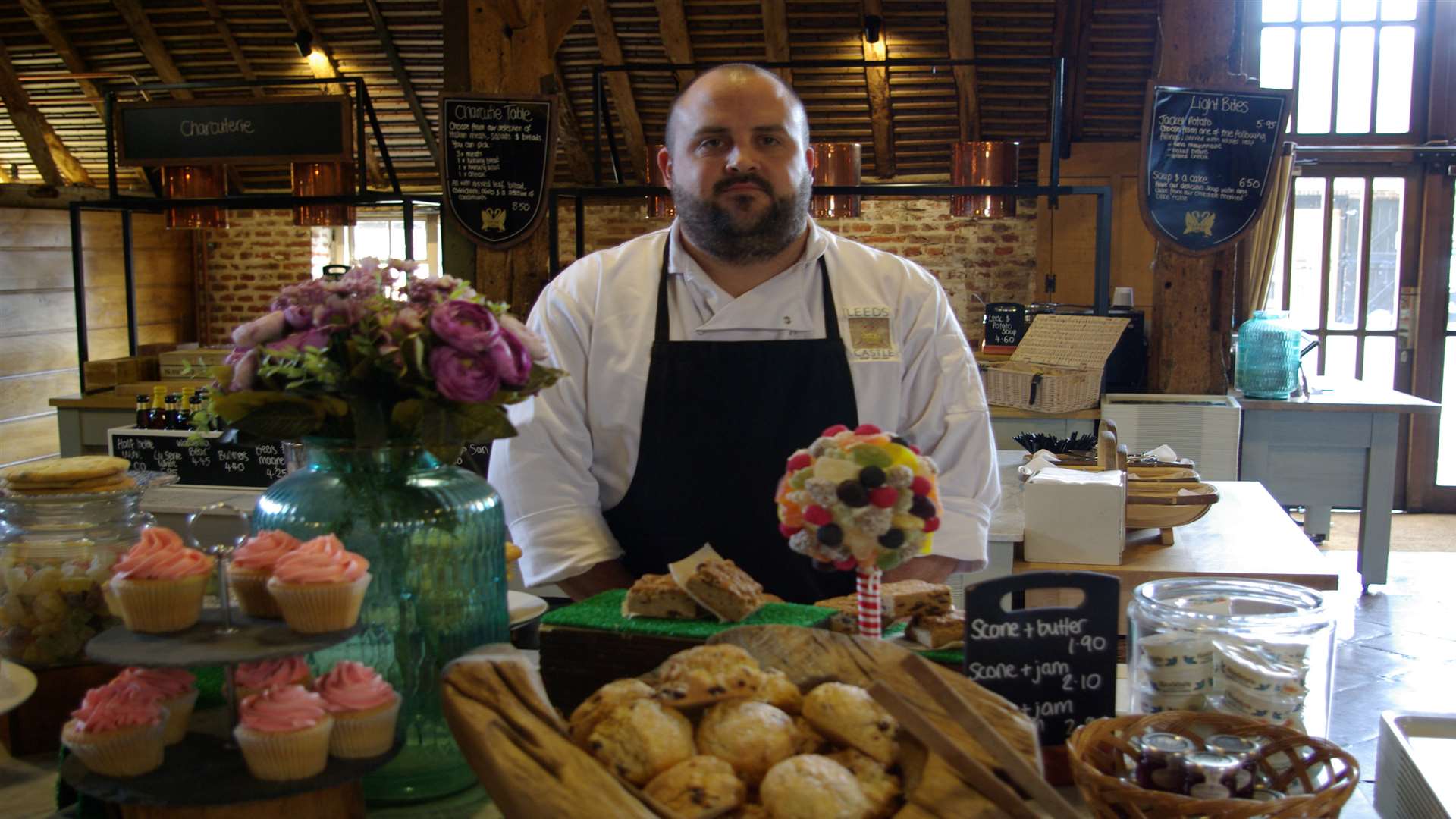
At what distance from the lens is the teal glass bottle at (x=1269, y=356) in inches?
216

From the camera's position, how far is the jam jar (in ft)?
4.66

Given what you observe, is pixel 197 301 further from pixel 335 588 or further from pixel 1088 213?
pixel 335 588

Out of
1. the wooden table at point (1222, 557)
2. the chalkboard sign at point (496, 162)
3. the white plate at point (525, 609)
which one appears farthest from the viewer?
the chalkboard sign at point (496, 162)

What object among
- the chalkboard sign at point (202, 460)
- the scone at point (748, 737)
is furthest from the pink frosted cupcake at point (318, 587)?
the chalkboard sign at point (202, 460)

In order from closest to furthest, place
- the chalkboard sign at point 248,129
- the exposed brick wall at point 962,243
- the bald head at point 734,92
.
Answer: the bald head at point 734,92, the chalkboard sign at point 248,129, the exposed brick wall at point 962,243

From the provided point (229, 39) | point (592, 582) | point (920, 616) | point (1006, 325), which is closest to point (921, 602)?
point (920, 616)

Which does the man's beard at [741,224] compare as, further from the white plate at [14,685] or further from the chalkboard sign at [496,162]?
the chalkboard sign at [496,162]

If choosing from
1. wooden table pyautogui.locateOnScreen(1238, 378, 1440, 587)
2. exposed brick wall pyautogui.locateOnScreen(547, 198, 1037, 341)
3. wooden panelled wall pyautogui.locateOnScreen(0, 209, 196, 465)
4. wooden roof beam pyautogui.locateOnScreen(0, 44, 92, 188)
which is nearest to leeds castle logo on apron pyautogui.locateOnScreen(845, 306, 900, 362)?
wooden table pyautogui.locateOnScreen(1238, 378, 1440, 587)

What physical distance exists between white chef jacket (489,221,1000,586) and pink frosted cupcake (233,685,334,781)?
3.88 feet

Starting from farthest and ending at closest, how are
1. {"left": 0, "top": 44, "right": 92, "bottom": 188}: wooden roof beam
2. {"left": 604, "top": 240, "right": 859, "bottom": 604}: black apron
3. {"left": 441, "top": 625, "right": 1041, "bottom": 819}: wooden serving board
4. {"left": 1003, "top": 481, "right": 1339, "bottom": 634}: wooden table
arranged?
{"left": 0, "top": 44, "right": 92, "bottom": 188}: wooden roof beam < {"left": 1003, "top": 481, "right": 1339, "bottom": 634}: wooden table < {"left": 604, "top": 240, "right": 859, "bottom": 604}: black apron < {"left": 441, "top": 625, "right": 1041, "bottom": 819}: wooden serving board

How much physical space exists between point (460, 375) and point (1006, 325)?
182 inches

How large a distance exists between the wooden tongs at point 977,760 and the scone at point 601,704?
0.76 ft

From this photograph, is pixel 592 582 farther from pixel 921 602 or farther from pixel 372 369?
pixel 372 369

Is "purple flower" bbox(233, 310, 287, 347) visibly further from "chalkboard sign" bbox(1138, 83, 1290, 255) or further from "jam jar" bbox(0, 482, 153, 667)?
"chalkboard sign" bbox(1138, 83, 1290, 255)
